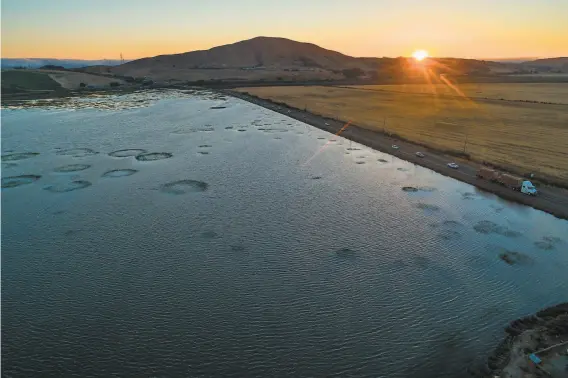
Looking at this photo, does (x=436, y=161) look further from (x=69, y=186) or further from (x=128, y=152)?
(x=69, y=186)

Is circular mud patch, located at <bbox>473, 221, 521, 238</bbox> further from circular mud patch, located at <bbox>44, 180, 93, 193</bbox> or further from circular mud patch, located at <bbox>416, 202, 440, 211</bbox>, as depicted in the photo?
circular mud patch, located at <bbox>44, 180, 93, 193</bbox>

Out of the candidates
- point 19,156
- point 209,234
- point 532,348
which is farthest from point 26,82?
point 532,348

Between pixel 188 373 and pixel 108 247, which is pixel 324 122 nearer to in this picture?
pixel 108 247

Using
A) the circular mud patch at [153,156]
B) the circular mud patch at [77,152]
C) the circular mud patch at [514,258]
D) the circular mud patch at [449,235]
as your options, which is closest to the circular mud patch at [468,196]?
the circular mud patch at [449,235]

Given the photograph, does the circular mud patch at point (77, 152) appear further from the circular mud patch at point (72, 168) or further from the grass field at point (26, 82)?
the grass field at point (26, 82)

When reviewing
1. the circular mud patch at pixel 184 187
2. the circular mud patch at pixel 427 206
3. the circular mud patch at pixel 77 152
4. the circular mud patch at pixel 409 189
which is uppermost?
the circular mud patch at pixel 77 152

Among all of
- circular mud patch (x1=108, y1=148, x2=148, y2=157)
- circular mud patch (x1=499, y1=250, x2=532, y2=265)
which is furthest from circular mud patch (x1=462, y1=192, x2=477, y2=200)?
circular mud patch (x1=108, y1=148, x2=148, y2=157)

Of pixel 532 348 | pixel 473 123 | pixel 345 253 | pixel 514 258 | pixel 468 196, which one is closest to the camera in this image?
pixel 532 348
